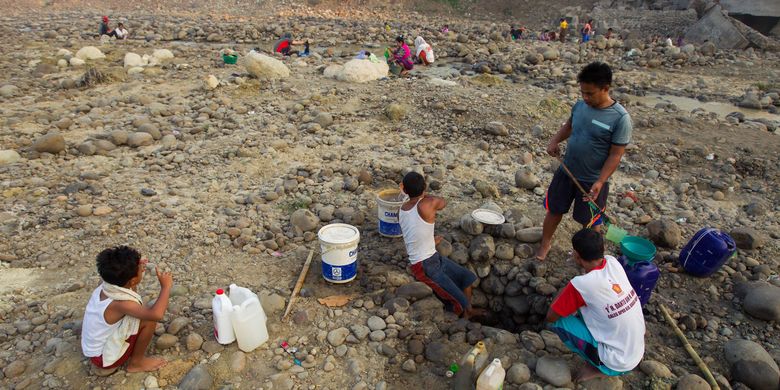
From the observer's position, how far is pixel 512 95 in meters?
8.05

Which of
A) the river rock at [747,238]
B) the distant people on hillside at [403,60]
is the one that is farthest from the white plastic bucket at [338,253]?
the distant people on hillside at [403,60]

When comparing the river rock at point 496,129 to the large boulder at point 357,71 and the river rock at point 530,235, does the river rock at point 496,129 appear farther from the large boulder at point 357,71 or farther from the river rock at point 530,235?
the large boulder at point 357,71

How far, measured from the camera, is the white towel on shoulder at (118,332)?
269 cm

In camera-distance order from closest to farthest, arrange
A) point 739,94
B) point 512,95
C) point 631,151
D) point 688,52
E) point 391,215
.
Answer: point 391,215 → point 631,151 → point 512,95 → point 739,94 → point 688,52

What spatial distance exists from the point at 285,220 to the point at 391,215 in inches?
44.9

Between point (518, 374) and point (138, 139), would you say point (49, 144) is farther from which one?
point (518, 374)

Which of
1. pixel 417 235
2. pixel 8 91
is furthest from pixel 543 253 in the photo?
pixel 8 91

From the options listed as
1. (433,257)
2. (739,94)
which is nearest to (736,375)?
(433,257)

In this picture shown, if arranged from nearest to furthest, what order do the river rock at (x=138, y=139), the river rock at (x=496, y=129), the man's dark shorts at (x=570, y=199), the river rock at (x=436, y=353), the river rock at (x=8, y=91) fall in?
the river rock at (x=436, y=353) → the man's dark shorts at (x=570, y=199) → the river rock at (x=138, y=139) → the river rock at (x=496, y=129) → the river rock at (x=8, y=91)

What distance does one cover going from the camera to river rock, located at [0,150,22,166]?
17.9ft

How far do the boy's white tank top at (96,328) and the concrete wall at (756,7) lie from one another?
2108cm

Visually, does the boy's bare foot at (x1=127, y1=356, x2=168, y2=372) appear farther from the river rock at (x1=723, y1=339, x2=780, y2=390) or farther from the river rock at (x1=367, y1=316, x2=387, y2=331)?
the river rock at (x1=723, y1=339, x2=780, y2=390)

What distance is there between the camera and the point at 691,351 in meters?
3.07

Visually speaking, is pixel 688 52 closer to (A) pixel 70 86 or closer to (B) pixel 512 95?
(B) pixel 512 95
